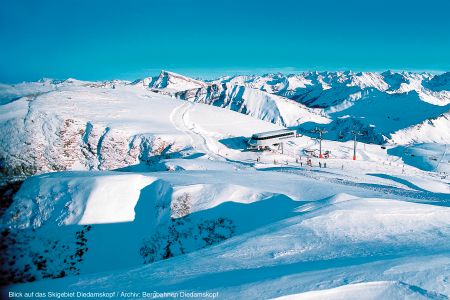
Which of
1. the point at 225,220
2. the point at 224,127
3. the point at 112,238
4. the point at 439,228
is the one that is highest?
the point at 224,127

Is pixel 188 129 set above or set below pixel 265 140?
above

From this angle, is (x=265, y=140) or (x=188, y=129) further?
(x=188, y=129)

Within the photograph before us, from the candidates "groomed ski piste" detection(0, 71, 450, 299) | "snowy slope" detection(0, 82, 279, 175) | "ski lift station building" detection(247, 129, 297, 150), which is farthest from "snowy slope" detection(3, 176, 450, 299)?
"ski lift station building" detection(247, 129, 297, 150)

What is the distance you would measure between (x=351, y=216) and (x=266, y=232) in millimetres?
3476

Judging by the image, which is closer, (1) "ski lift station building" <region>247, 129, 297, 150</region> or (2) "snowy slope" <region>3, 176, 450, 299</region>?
(2) "snowy slope" <region>3, 176, 450, 299</region>

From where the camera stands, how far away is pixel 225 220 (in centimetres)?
1680

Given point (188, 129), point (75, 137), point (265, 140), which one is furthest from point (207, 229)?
point (188, 129)

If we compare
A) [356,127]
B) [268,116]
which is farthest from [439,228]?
[268,116]

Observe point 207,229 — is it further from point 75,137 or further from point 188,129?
point 188,129

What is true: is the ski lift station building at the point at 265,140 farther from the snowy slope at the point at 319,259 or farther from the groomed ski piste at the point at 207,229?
the snowy slope at the point at 319,259

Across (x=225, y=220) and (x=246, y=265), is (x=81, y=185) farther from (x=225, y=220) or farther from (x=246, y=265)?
(x=246, y=265)

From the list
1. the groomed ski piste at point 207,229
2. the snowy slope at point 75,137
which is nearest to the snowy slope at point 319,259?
the groomed ski piste at point 207,229

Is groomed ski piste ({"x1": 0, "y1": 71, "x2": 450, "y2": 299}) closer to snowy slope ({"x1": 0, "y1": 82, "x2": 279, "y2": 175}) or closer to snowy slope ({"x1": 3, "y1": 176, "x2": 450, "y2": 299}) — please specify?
snowy slope ({"x1": 3, "y1": 176, "x2": 450, "y2": 299})

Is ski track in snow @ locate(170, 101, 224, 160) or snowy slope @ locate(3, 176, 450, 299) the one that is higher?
ski track in snow @ locate(170, 101, 224, 160)
